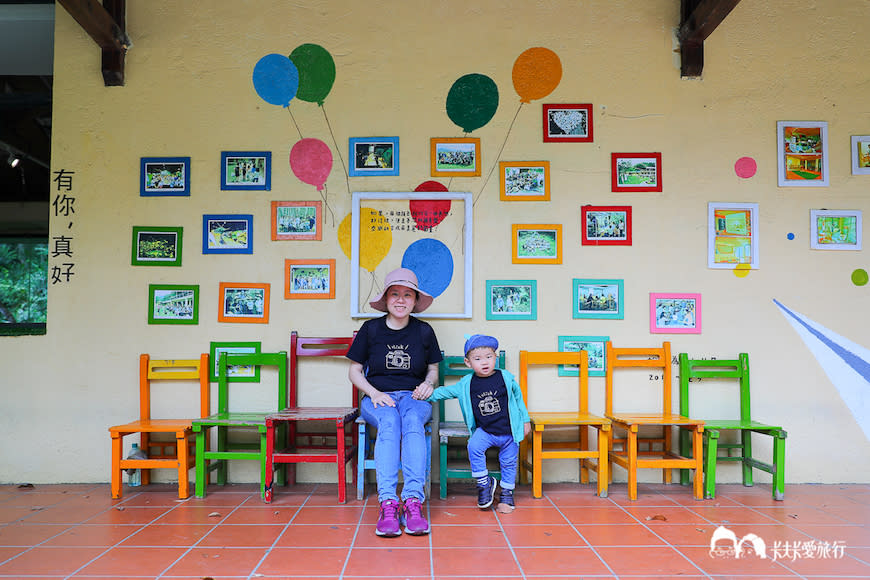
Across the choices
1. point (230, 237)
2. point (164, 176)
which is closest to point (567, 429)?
point (230, 237)

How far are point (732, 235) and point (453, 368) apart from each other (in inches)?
82.5

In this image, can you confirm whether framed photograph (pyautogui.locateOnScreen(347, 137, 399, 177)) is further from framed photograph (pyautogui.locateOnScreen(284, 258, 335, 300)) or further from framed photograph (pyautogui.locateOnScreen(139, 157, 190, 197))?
framed photograph (pyautogui.locateOnScreen(139, 157, 190, 197))

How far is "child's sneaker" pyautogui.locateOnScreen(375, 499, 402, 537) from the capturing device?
9.08 ft

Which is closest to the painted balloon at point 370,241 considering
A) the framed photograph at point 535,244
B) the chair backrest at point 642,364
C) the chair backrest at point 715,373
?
the framed photograph at point 535,244

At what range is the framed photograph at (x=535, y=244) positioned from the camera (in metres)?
3.92

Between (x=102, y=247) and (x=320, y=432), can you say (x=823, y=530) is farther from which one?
(x=102, y=247)

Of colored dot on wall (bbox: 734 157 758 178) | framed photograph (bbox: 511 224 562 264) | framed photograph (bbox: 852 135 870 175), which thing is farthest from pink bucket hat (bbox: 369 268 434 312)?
framed photograph (bbox: 852 135 870 175)

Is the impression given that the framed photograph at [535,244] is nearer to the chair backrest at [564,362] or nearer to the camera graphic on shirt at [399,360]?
the chair backrest at [564,362]

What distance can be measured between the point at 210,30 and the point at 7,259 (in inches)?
93.2

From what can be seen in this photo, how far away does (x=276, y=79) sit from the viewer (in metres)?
3.98

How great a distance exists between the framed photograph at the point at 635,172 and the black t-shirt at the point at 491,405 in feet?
5.28

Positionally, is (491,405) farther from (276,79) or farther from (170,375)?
(276,79)

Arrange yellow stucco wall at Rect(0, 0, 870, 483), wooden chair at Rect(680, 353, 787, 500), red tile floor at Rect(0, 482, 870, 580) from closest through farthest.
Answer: red tile floor at Rect(0, 482, 870, 580) → wooden chair at Rect(680, 353, 787, 500) → yellow stucco wall at Rect(0, 0, 870, 483)

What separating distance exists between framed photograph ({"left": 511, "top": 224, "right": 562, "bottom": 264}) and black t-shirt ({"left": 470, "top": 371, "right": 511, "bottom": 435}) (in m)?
0.92
